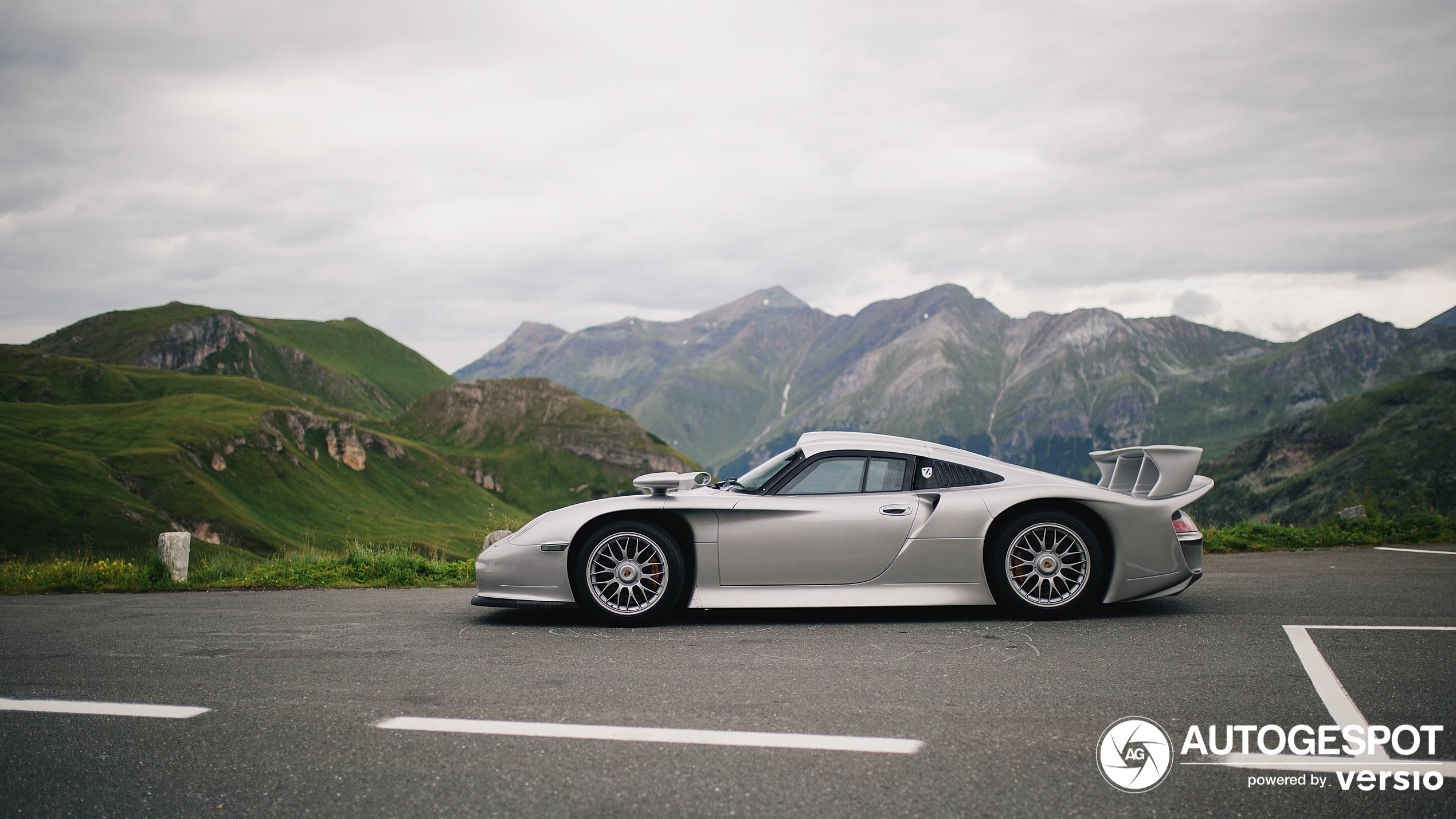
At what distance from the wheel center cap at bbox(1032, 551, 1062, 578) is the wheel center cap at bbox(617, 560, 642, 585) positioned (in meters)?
2.87

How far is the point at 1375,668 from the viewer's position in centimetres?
434

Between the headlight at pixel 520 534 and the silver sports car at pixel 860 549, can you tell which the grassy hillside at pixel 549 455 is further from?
the silver sports car at pixel 860 549

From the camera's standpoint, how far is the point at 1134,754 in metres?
3.29

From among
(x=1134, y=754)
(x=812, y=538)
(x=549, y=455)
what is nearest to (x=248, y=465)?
(x=549, y=455)

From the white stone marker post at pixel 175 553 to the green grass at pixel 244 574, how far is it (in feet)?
0.25

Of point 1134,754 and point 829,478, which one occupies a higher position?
point 829,478

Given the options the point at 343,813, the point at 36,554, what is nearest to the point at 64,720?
the point at 343,813

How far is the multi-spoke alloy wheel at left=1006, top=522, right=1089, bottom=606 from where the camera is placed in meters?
6.01

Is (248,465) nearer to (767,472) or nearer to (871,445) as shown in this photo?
(767,472)

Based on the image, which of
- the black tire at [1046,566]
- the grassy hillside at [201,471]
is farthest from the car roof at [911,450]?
the grassy hillside at [201,471]

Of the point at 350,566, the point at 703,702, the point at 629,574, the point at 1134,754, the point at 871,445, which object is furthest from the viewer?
the point at 350,566

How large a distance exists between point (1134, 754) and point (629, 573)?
363 centimetres

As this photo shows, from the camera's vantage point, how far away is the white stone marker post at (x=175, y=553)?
9109mm

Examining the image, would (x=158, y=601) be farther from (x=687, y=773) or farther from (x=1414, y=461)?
(x=1414, y=461)
